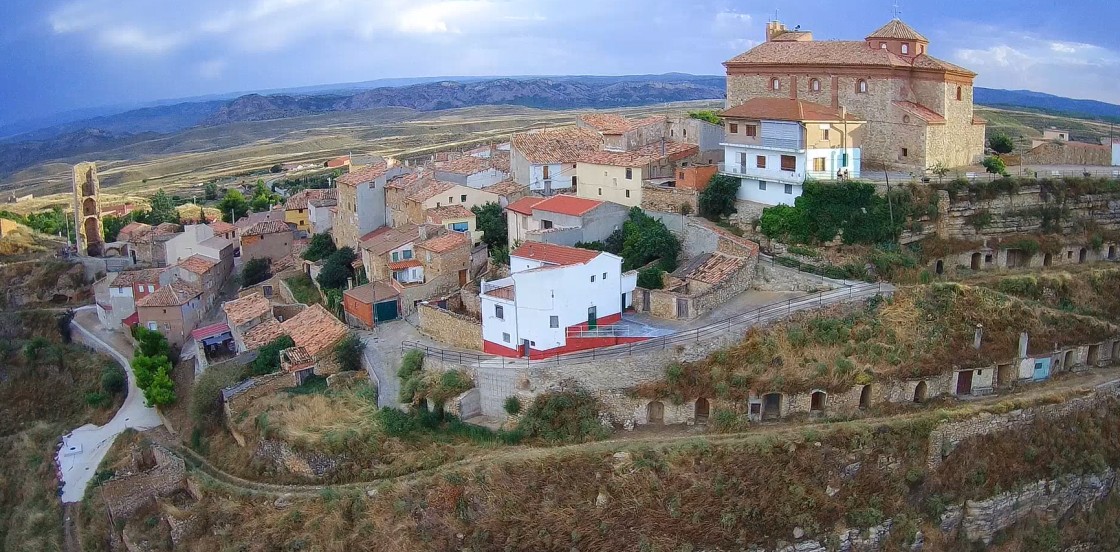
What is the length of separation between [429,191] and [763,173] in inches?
592

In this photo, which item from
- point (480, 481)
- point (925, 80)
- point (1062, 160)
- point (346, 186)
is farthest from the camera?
point (346, 186)

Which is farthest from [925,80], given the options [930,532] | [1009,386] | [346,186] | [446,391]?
[346,186]

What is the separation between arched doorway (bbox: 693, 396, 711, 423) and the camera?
2602 centimetres

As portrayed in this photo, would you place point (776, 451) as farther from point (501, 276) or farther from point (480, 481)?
point (501, 276)

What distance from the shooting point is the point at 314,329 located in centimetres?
3388

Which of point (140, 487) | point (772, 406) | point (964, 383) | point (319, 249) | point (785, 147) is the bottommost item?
point (140, 487)

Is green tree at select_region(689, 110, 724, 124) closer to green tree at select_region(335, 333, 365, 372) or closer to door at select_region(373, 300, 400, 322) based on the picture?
door at select_region(373, 300, 400, 322)

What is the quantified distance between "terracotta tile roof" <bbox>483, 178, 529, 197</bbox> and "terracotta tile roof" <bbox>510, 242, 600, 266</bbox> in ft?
32.9

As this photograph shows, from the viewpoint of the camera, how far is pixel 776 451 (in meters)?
23.5

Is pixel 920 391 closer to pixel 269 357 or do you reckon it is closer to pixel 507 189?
pixel 507 189

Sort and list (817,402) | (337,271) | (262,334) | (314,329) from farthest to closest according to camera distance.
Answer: (337,271)
(262,334)
(314,329)
(817,402)

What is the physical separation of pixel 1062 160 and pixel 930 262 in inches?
472

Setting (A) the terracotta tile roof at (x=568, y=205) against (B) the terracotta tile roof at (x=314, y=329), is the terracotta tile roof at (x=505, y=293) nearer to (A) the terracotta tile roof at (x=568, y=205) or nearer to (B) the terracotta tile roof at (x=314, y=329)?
(A) the terracotta tile roof at (x=568, y=205)

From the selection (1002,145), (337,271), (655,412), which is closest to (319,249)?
(337,271)
